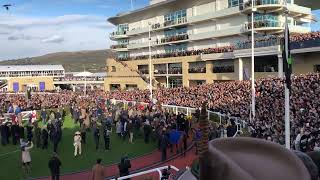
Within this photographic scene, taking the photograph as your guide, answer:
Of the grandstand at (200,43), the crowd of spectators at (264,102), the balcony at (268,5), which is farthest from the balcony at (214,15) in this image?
the crowd of spectators at (264,102)

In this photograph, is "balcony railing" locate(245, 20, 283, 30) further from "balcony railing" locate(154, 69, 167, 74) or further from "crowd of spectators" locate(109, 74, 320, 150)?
"balcony railing" locate(154, 69, 167, 74)

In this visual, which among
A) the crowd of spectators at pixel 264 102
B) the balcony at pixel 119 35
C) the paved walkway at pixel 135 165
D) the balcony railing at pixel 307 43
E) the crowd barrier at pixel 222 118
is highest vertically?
the balcony at pixel 119 35

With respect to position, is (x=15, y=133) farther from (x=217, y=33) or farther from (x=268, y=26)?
(x=217, y=33)

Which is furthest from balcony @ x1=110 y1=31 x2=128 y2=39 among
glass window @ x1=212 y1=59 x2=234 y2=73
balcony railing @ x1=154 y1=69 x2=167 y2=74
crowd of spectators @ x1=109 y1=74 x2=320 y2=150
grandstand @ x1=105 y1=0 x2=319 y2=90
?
crowd of spectators @ x1=109 y1=74 x2=320 y2=150

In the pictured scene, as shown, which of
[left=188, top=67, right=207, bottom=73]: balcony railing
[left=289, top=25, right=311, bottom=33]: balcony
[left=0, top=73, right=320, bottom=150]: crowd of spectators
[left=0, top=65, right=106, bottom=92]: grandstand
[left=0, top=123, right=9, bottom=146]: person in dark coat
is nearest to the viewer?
[left=0, top=73, right=320, bottom=150]: crowd of spectators

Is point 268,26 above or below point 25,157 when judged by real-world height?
above

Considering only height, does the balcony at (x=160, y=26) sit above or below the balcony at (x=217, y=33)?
above

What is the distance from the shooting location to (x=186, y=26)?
202 feet

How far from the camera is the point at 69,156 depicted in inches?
792

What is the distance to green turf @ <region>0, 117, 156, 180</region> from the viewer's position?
58.3 ft

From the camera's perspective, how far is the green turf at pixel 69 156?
58.3 feet

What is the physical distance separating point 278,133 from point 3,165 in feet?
35.0

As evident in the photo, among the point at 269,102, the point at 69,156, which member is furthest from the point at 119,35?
the point at 69,156

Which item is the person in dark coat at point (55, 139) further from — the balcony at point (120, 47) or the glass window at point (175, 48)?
the balcony at point (120, 47)
